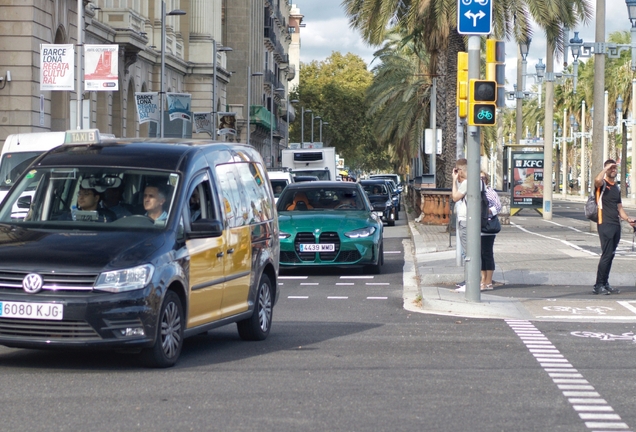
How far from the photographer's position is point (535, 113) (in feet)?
355

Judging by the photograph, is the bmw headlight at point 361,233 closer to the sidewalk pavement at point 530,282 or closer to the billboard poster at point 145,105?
the sidewalk pavement at point 530,282

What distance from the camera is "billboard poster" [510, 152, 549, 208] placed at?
144ft

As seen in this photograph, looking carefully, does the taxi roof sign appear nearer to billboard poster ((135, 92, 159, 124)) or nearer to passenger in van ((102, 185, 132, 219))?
passenger in van ((102, 185, 132, 219))

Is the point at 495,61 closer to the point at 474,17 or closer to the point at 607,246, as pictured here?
the point at 474,17

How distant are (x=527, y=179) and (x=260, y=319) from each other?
111 feet

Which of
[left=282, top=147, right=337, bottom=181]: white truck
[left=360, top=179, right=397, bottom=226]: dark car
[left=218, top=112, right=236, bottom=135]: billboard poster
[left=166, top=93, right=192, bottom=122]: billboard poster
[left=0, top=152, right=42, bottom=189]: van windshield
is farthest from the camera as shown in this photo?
[left=218, top=112, right=236, bottom=135]: billboard poster

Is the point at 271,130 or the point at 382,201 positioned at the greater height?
the point at 271,130

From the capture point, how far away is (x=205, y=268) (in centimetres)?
971

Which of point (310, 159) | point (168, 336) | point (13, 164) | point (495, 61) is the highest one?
point (495, 61)

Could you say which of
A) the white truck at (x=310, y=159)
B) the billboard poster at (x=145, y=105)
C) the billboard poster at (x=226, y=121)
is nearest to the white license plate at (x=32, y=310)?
the billboard poster at (x=145, y=105)

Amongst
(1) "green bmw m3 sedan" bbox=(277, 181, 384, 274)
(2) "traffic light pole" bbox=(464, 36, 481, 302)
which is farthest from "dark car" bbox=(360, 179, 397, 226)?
(2) "traffic light pole" bbox=(464, 36, 481, 302)

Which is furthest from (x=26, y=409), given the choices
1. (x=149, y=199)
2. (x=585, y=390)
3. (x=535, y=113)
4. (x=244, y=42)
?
(x=535, y=113)

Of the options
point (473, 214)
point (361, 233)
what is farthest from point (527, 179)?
point (473, 214)

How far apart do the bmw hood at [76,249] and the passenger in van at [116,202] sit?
0.43 metres
